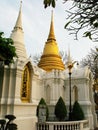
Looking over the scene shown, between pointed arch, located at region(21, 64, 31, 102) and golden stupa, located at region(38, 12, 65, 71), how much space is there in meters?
10.4

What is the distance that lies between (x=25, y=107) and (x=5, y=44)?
4060 millimetres

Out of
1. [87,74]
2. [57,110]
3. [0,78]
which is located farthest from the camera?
[87,74]

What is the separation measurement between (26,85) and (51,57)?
12234 millimetres

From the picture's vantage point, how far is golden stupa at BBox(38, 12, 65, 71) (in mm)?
22647

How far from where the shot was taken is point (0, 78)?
10.6 metres

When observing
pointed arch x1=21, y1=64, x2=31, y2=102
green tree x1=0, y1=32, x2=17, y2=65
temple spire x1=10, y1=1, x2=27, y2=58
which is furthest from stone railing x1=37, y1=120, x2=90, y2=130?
temple spire x1=10, y1=1, x2=27, y2=58

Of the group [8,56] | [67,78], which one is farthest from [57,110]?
[8,56]

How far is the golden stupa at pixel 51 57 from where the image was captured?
74.3 ft

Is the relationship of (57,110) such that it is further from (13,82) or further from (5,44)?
(5,44)

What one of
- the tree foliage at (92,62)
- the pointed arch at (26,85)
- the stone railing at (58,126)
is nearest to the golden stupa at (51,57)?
the tree foliage at (92,62)

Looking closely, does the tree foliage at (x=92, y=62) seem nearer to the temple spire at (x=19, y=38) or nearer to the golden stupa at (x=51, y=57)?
the golden stupa at (x=51, y=57)

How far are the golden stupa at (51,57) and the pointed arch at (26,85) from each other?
10360 millimetres

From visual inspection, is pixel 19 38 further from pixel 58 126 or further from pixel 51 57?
pixel 58 126

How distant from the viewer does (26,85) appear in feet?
38.1
